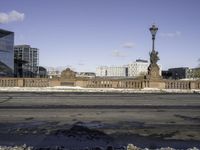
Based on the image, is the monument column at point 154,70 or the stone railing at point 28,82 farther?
the stone railing at point 28,82

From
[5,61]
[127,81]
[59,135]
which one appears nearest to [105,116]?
[59,135]

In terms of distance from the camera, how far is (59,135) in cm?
1049

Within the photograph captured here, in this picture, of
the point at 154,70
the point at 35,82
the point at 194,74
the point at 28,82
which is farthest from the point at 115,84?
the point at 194,74

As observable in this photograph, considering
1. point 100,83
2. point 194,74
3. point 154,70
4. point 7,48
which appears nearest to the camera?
point 154,70

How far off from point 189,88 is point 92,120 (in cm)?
3286

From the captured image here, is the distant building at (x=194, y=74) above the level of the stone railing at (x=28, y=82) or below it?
above

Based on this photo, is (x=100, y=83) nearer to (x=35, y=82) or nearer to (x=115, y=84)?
(x=115, y=84)

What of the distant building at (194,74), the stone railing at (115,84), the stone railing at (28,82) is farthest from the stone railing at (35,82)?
the distant building at (194,74)

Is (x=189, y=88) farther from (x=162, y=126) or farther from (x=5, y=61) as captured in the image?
(x=5, y=61)

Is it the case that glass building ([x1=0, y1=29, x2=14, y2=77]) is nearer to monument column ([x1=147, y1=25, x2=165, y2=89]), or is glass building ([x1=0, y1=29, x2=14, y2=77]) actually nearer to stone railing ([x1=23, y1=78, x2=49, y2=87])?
stone railing ([x1=23, y1=78, x2=49, y2=87])

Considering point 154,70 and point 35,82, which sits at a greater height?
point 154,70

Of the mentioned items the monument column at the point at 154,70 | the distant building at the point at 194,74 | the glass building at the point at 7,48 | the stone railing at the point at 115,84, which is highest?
the glass building at the point at 7,48

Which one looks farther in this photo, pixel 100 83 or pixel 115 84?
pixel 100 83

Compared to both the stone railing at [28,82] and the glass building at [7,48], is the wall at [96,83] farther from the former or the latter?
the glass building at [7,48]
